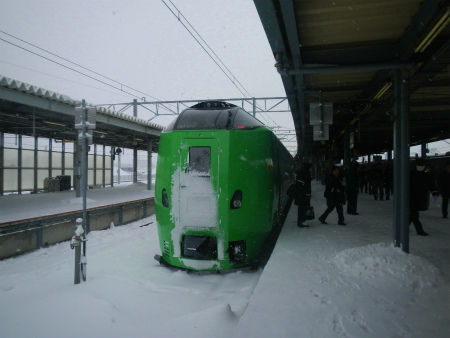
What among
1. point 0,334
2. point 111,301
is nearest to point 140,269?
point 111,301

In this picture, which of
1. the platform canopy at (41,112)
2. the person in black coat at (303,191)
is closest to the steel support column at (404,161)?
the person in black coat at (303,191)

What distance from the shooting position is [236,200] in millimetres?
4793

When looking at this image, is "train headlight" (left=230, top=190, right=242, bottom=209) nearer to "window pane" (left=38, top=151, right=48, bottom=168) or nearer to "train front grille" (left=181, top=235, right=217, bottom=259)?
"train front grille" (left=181, top=235, right=217, bottom=259)

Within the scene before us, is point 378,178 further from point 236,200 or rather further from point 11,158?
point 11,158

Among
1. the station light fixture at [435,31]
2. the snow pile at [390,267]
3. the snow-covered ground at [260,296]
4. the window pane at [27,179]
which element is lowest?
the snow-covered ground at [260,296]

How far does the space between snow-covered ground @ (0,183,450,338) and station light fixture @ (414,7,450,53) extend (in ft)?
9.48

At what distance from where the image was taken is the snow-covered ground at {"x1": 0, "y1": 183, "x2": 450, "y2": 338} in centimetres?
291

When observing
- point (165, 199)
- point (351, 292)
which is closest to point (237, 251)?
point (165, 199)

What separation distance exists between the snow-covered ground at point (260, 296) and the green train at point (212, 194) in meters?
0.43

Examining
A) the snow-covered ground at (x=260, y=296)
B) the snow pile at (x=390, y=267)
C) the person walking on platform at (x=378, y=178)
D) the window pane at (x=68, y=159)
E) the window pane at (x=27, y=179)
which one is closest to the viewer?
the snow-covered ground at (x=260, y=296)

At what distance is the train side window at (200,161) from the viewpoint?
481 centimetres

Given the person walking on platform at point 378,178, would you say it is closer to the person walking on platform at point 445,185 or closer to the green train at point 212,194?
the person walking on platform at point 445,185

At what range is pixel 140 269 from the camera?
550 cm

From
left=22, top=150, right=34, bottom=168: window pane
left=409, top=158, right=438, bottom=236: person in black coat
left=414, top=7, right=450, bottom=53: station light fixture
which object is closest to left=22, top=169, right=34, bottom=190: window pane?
left=22, top=150, right=34, bottom=168: window pane
